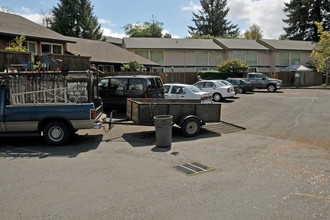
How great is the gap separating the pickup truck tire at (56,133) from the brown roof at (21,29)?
1301 cm

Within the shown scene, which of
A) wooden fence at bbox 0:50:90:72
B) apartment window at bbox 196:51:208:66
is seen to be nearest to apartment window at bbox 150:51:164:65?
apartment window at bbox 196:51:208:66

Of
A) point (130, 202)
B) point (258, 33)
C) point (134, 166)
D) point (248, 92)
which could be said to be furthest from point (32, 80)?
point (258, 33)

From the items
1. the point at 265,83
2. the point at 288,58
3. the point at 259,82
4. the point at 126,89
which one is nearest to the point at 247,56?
the point at 288,58

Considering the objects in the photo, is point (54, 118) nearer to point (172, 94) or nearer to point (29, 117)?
point (29, 117)

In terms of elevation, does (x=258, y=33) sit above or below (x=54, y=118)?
above

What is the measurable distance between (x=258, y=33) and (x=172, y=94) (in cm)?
7740

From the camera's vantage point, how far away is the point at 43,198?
517 cm

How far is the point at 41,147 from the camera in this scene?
8.88 m

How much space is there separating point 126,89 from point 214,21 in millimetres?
62655

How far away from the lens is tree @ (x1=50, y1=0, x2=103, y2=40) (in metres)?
46.8

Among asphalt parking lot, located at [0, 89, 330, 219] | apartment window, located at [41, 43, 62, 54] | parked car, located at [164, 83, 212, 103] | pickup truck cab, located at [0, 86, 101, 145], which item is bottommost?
asphalt parking lot, located at [0, 89, 330, 219]

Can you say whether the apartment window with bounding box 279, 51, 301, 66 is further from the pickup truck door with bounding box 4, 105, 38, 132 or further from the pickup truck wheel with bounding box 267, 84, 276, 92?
the pickup truck door with bounding box 4, 105, 38, 132

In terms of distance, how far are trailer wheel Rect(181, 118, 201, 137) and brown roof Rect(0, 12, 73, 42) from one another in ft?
48.7

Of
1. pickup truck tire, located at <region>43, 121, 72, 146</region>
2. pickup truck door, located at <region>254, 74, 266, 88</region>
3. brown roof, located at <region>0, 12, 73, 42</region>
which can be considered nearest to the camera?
pickup truck tire, located at <region>43, 121, 72, 146</region>
